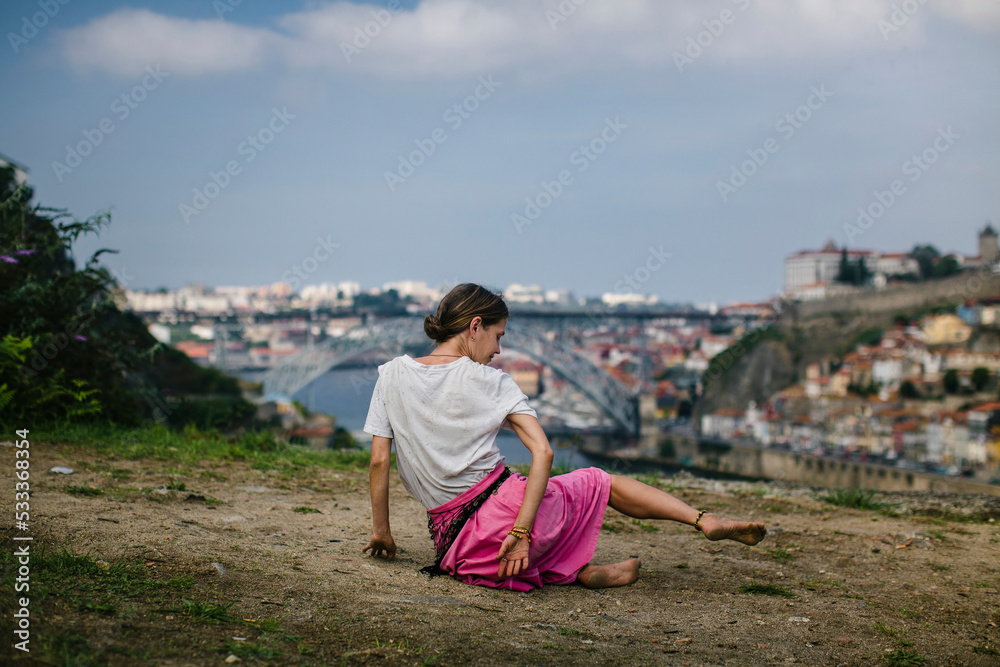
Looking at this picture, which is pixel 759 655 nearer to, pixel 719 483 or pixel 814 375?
pixel 719 483

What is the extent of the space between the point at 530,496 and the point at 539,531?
4.4 inches

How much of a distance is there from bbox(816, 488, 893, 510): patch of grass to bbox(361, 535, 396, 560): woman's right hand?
2.26 metres

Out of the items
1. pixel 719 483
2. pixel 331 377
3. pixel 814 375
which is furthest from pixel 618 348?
pixel 719 483

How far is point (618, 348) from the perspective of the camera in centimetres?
4353

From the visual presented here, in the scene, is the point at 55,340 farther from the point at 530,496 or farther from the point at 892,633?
the point at 892,633

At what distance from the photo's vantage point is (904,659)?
1.38 m

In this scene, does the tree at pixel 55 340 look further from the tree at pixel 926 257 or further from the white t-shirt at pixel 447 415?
the tree at pixel 926 257

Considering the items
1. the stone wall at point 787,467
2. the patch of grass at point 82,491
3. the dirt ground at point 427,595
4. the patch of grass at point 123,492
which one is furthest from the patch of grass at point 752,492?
the stone wall at point 787,467

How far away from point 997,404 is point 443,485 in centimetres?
3693

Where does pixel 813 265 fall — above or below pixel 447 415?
above

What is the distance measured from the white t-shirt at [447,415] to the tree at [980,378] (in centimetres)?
4183

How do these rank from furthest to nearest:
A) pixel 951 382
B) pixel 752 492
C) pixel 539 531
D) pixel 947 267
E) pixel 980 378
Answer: pixel 947 267
pixel 951 382
pixel 980 378
pixel 752 492
pixel 539 531

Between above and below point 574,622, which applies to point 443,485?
Result: above

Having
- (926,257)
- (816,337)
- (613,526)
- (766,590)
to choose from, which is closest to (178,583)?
(766,590)
